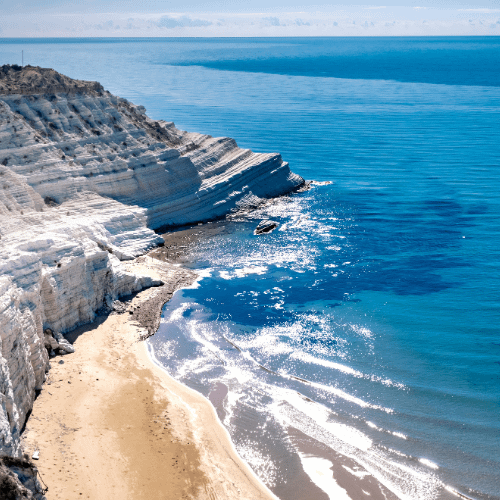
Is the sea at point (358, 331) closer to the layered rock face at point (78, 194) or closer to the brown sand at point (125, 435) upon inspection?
the brown sand at point (125, 435)

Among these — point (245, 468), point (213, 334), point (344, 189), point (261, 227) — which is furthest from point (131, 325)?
point (344, 189)

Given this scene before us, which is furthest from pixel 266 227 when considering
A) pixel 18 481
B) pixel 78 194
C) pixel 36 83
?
pixel 18 481

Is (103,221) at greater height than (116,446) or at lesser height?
greater

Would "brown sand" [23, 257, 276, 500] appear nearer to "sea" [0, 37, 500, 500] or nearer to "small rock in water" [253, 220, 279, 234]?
"sea" [0, 37, 500, 500]

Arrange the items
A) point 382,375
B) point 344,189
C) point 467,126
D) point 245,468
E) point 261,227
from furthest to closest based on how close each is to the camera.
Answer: point 467,126
point 344,189
point 261,227
point 382,375
point 245,468

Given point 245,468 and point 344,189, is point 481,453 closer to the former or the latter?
point 245,468

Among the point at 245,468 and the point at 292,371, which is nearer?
the point at 245,468

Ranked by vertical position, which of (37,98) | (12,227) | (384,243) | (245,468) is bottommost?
(245,468)
